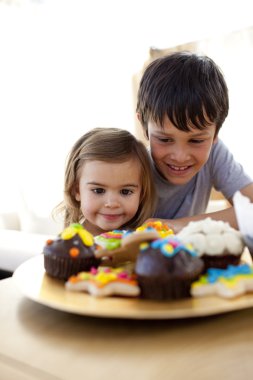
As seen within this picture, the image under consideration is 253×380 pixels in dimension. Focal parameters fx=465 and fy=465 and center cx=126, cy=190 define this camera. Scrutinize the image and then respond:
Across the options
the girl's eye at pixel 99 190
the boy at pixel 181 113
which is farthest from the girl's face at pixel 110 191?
the boy at pixel 181 113

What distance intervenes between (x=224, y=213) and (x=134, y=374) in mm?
1057

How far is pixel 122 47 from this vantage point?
399 centimetres

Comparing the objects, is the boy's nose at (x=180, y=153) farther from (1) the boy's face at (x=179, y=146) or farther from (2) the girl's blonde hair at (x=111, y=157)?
(2) the girl's blonde hair at (x=111, y=157)

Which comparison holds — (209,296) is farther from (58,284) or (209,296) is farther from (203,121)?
(203,121)

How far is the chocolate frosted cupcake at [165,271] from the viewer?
649 millimetres

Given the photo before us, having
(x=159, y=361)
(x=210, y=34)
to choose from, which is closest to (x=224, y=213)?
(x=159, y=361)

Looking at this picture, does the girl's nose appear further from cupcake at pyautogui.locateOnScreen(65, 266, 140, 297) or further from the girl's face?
cupcake at pyautogui.locateOnScreen(65, 266, 140, 297)

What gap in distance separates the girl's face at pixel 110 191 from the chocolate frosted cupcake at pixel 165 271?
2.41 ft

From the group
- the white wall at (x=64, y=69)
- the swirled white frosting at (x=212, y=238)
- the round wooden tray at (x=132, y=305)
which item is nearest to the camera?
the round wooden tray at (x=132, y=305)

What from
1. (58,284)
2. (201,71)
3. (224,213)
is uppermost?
(201,71)

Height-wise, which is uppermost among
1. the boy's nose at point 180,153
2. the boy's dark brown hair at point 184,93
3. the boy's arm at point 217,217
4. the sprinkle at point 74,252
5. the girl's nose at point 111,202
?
the boy's dark brown hair at point 184,93

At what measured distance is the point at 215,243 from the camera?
762 mm

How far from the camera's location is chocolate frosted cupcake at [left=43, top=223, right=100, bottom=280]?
767 millimetres

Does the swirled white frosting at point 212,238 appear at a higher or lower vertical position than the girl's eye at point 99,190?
higher
